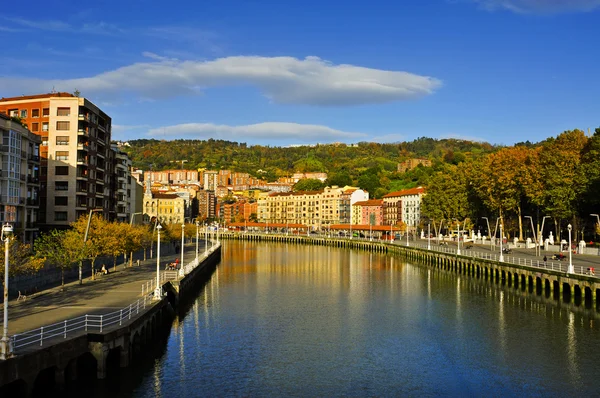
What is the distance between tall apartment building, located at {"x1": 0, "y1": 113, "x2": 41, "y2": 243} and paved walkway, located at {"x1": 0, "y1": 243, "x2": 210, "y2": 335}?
15.2 m

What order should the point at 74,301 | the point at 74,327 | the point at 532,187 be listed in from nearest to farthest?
the point at 74,327
the point at 74,301
the point at 532,187

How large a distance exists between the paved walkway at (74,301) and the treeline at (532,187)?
201 feet

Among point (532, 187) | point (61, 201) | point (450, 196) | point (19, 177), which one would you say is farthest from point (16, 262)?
point (450, 196)

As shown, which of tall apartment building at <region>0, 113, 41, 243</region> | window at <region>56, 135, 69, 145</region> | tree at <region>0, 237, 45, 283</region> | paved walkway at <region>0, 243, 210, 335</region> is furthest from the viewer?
window at <region>56, 135, 69, 145</region>

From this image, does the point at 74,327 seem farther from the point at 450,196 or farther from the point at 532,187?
the point at 450,196

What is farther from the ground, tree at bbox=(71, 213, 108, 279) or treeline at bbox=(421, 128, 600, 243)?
treeline at bbox=(421, 128, 600, 243)

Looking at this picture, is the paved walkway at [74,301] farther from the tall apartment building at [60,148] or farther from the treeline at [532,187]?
the treeline at [532,187]

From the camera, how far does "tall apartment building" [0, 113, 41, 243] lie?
62438 mm

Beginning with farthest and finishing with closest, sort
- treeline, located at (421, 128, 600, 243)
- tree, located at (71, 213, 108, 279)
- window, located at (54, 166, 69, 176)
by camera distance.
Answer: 1. treeline, located at (421, 128, 600, 243)
2. window, located at (54, 166, 69, 176)
3. tree, located at (71, 213, 108, 279)

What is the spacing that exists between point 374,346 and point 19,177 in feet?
148

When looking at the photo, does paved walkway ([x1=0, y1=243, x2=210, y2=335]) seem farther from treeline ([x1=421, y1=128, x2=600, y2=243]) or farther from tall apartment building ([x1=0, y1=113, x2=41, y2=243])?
treeline ([x1=421, y1=128, x2=600, y2=243])

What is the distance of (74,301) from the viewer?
4156 centimetres

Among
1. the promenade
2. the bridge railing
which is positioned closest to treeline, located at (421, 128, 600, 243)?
the promenade

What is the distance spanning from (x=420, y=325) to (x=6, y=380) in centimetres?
3242
